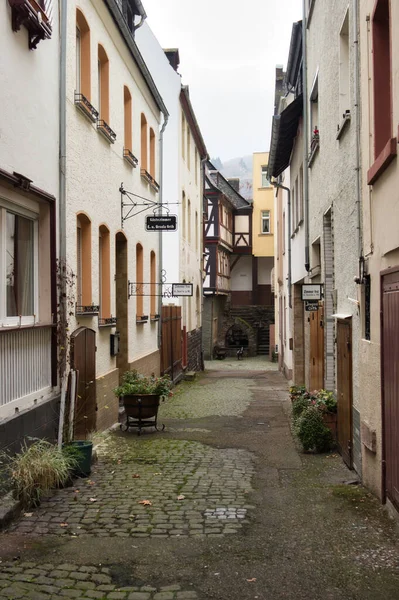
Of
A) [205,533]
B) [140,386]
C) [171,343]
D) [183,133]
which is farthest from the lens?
[183,133]

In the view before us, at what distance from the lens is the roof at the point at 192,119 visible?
23087 millimetres

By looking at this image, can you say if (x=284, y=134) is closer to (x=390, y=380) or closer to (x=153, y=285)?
(x=153, y=285)

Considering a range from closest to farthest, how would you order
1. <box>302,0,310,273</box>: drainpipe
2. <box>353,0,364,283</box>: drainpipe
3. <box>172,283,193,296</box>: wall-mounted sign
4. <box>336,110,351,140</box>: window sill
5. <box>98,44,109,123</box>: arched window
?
<box>353,0,364,283</box>: drainpipe → <box>336,110,351,140</box>: window sill → <box>98,44,109,123</box>: arched window → <box>302,0,310,273</box>: drainpipe → <box>172,283,193,296</box>: wall-mounted sign

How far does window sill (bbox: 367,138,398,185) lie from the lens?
5625mm

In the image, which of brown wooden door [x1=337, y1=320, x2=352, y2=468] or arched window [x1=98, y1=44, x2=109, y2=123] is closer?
brown wooden door [x1=337, y1=320, x2=352, y2=468]

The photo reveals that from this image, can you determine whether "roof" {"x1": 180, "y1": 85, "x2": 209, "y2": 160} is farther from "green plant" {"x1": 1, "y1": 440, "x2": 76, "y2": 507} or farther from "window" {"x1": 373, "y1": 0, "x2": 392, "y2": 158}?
"green plant" {"x1": 1, "y1": 440, "x2": 76, "y2": 507}

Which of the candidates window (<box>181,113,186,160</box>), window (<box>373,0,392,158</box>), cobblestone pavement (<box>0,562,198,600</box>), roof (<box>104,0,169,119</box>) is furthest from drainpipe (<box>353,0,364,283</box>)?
window (<box>181,113,186,160</box>)

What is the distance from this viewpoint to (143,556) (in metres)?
5.29

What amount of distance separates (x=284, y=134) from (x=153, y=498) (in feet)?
36.3

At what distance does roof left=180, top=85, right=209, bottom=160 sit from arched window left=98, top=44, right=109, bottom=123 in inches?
451

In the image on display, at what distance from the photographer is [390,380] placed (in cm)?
593

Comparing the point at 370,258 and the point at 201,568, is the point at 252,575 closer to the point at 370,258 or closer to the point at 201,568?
the point at 201,568

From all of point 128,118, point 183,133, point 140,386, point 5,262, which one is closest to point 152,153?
point 128,118

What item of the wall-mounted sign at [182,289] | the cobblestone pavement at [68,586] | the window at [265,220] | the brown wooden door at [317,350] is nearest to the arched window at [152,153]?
the wall-mounted sign at [182,289]
